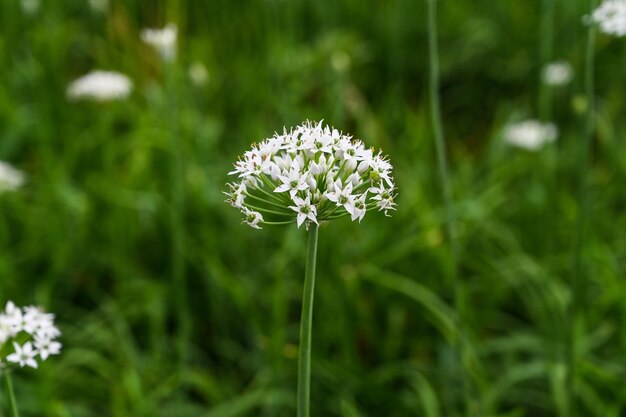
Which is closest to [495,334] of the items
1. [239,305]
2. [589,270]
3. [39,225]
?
[589,270]

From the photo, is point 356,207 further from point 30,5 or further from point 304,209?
point 30,5

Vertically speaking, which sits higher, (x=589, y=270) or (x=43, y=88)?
(x=43, y=88)

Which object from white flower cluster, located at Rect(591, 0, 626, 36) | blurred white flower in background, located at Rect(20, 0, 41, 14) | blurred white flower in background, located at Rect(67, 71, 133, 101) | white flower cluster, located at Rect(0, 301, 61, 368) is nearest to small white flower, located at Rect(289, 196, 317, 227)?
white flower cluster, located at Rect(0, 301, 61, 368)

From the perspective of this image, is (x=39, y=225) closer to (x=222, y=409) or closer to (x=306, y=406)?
(x=222, y=409)

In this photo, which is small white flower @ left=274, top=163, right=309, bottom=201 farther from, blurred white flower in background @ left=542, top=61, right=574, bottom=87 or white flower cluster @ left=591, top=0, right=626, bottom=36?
blurred white flower in background @ left=542, top=61, right=574, bottom=87

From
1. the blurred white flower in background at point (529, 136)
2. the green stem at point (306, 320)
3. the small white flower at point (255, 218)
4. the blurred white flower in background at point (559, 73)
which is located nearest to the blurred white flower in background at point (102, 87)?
the blurred white flower in background at point (529, 136)
